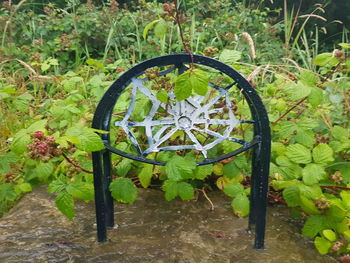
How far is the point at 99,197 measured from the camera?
5.14ft

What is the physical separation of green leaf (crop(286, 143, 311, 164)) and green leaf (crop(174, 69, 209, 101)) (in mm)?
623

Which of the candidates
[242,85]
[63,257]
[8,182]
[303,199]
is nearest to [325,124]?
[303,199]

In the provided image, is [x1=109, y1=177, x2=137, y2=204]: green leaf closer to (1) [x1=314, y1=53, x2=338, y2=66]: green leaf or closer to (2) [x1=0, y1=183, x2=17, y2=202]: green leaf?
(2) [x1=0, y1=183, x2=17, y2=202]: green leaf

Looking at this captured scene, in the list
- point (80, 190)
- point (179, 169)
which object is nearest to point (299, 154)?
point (179, 169)

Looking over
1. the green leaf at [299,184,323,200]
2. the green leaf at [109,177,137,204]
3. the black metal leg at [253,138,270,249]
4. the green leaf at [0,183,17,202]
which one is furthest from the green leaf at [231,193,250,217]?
the green leaf at [0,183,17,202]

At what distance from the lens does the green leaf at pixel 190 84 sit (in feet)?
4.23

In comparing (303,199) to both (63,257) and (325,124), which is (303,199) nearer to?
Result: (325,124)

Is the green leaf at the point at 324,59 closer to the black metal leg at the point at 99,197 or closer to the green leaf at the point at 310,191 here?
the green leaf at the point at 310,191

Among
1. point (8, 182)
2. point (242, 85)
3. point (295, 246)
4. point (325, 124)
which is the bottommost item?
point (295, 246)

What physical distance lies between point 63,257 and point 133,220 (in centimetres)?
39

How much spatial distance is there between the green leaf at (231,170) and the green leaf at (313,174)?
0.31m

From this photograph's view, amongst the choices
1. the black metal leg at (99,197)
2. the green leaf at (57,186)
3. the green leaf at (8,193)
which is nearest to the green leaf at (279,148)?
the black metal leg at (99,197)

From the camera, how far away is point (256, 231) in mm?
1603

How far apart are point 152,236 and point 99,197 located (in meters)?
0.31
